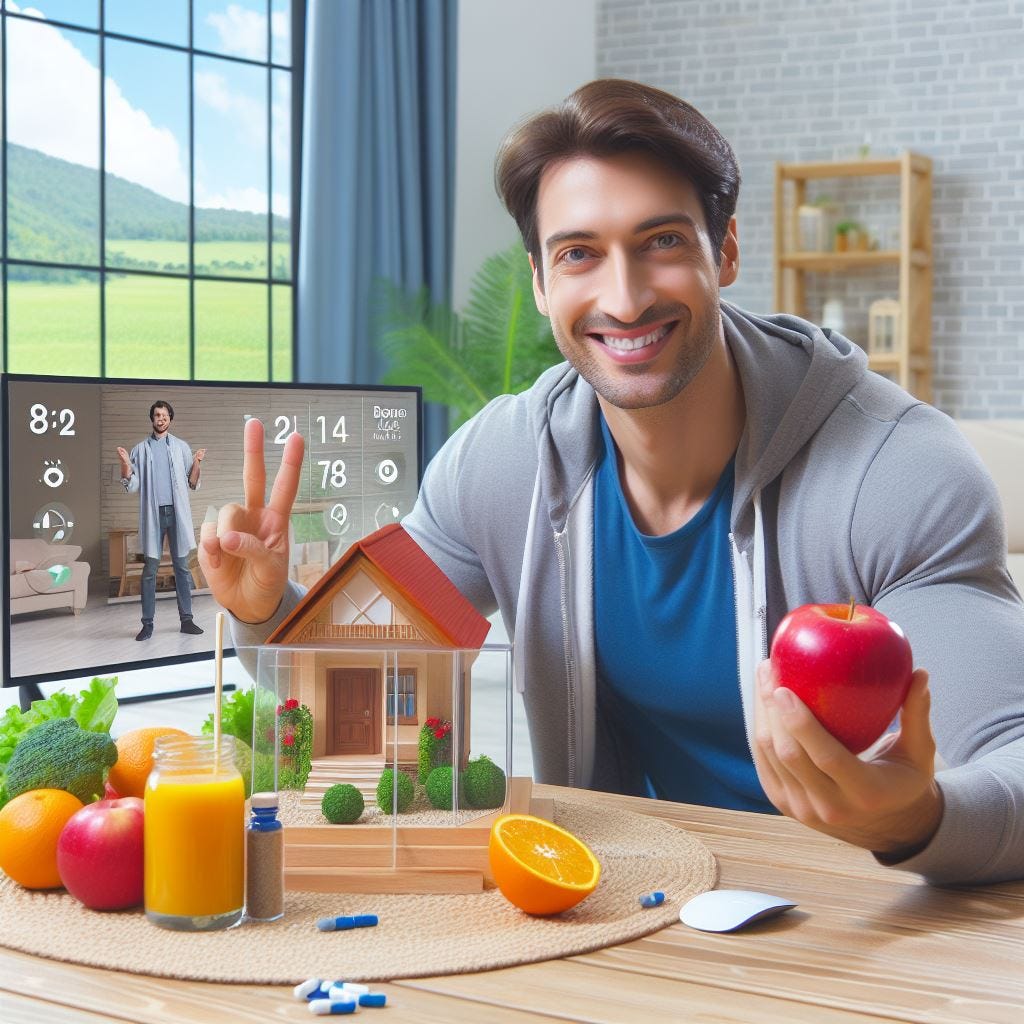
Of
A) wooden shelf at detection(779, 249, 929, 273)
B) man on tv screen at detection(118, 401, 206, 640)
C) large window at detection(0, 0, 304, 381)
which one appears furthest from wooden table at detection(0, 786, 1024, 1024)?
wooden shelf at detection(779, 249, 929, 273)

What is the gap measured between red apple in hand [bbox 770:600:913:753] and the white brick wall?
5.88m

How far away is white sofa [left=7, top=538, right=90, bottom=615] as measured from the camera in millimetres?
2822

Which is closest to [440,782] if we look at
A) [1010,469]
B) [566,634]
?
[566,634]

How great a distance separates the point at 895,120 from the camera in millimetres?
6738

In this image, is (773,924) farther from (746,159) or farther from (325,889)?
(746,159)

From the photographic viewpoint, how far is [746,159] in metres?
7.09

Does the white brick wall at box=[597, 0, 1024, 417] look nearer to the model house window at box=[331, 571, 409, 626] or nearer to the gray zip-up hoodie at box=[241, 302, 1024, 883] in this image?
the gray zip-up hoodie at box=[241, 302, 1024, 883]

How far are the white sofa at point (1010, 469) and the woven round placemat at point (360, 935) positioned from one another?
103 inches

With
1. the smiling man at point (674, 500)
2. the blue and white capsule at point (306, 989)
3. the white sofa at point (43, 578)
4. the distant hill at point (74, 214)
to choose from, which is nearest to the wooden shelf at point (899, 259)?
the distant hill at point (74, 214)

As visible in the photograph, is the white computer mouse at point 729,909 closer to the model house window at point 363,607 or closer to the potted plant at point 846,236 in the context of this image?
the model house window at point 363,607

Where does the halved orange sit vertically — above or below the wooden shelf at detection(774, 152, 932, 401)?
below

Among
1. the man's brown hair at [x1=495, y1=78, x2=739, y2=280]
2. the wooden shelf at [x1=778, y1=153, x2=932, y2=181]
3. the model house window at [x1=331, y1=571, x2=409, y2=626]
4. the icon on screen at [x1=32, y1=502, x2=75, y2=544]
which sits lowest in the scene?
the model house window at [x1=331, y1=571, x2=409, y2=626]

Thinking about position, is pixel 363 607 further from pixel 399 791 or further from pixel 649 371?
pixel 649 371

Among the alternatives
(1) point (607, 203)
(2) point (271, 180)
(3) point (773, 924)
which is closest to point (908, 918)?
(3) point (773, 924)
